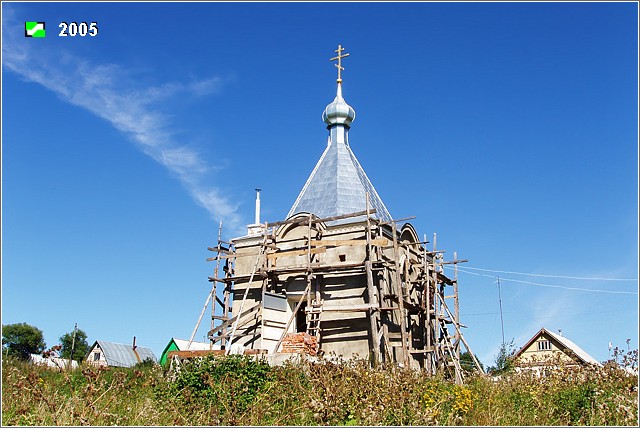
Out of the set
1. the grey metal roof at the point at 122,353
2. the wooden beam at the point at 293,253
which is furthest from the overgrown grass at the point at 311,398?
the grey metal roof at the point at 122,353

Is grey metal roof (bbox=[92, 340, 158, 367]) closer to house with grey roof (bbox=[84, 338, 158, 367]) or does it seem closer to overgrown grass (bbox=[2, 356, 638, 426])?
house with grey roof (bbox=[84, 338, 158, 367])

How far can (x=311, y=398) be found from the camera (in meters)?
8.73

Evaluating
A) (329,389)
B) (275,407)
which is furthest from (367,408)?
(275,407)

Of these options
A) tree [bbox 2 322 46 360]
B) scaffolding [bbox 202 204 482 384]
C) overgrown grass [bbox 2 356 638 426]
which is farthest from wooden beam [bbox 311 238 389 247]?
tree [bbox 2 322 46 360]

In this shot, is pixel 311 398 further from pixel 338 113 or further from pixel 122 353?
pixel 122 353

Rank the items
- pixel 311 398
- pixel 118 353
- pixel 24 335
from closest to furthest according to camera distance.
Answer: pixel 311 398 < pixel 118 353 < pixel 24 335

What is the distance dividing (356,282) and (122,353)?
2849 cm

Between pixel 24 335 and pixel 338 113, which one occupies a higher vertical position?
pixel 338 113

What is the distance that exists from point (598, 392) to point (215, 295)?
14.3m

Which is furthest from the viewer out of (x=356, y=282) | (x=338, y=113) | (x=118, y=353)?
(x=118, y=353)

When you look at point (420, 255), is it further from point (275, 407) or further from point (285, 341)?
point (275, 407)

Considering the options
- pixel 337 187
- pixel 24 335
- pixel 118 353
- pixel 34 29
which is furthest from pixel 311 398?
pixel 24 335

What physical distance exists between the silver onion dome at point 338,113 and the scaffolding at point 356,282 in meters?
4.92

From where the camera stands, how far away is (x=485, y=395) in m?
9.92
